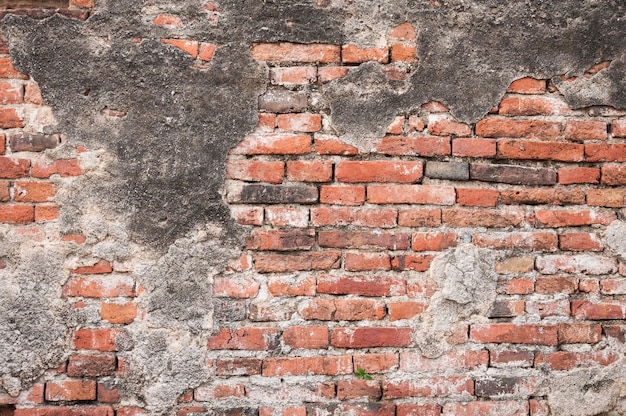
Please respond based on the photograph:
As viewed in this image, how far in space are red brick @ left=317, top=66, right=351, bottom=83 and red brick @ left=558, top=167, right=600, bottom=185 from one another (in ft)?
3.05

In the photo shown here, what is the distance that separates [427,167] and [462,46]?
1.60ft

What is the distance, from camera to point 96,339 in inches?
77.8

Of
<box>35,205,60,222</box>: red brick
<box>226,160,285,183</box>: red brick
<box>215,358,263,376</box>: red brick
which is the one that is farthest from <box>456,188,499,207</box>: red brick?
<box>35,205,60,222</box>: red brick

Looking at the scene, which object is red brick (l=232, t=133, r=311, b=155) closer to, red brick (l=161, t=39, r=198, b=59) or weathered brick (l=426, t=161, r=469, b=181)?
red brick (l=161, t=39, r=198, b=59)

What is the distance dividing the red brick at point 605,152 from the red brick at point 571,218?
0.69ft

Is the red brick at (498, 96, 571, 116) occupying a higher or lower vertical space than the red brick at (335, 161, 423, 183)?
higher

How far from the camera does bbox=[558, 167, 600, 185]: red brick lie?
2.11 meters

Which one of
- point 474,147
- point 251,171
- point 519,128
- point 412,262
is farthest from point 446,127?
point 251,171

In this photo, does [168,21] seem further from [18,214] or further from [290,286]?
[290,286]

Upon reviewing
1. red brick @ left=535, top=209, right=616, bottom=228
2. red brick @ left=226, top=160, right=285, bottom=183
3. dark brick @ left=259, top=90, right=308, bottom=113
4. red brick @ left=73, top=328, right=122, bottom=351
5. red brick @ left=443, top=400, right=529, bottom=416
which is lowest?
red brick @ left=443, top=400, right=529, bottom=416

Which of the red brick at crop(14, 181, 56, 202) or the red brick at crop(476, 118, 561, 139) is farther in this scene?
the red brick at crop(476, 118, 561, 139)

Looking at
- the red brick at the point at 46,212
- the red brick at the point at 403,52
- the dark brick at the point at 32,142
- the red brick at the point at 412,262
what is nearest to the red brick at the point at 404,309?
the red brick at the point at 412,262

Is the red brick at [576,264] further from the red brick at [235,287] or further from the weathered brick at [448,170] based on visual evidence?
the red brick at [235,287]

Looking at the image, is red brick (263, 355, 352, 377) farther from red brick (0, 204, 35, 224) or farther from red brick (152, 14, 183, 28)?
red brick (152, 14, 183, 28)
